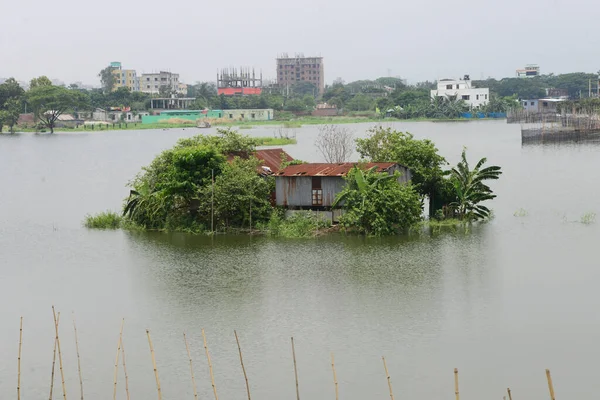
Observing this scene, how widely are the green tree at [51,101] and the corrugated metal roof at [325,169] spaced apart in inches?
2720

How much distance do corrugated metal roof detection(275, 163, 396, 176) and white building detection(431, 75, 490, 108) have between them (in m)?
82.6

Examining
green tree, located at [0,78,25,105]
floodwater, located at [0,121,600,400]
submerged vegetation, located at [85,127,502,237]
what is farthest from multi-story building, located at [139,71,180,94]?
submerged vegetation, located at [85,127,502,237]

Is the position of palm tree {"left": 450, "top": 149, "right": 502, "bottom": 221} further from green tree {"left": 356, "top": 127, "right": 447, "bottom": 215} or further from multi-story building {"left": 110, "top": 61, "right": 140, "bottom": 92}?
multi-story building {"left": 110, "top": 61, "right": 140, "bottom": 92}

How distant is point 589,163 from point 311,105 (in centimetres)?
8213

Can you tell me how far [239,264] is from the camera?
1952cm

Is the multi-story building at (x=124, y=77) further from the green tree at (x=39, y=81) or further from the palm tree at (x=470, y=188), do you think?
the palm tree at (x=470, y=188)

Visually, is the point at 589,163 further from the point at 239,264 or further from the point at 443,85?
the point at 443,85

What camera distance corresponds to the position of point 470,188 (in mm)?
22812

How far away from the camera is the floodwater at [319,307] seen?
496 inches

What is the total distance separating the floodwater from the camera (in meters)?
12.6

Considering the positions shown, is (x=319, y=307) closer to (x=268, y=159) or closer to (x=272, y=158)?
(x=268, y=159)

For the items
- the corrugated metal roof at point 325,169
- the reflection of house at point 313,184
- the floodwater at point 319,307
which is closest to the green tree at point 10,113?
the floodwater at point 319,307

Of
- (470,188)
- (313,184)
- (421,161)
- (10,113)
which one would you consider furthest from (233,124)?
(313,184)

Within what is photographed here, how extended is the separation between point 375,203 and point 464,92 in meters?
85.6
